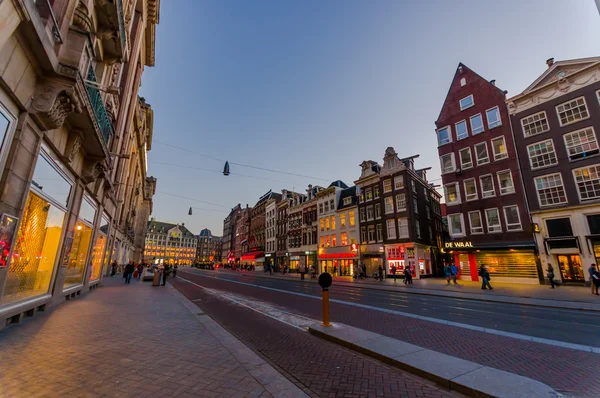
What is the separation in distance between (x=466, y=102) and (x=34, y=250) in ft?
123

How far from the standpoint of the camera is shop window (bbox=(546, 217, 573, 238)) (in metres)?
21.6

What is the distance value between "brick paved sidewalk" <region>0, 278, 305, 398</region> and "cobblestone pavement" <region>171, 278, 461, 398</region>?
436 millimetres

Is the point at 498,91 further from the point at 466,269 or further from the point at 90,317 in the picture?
the point at 90,317

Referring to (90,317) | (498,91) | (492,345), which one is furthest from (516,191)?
(90,317)

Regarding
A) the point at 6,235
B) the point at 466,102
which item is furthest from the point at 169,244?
the point at 6,235

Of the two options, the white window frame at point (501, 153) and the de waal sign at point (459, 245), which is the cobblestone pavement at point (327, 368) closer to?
the de waal sign at point (459, 245)

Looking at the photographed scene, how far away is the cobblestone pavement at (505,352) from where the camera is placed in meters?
4.40

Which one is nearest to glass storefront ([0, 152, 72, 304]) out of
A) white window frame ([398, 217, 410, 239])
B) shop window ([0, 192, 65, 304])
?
shop window ([0, 192, 65, 304])

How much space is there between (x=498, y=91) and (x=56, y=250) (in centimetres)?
3753

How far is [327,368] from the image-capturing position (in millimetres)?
4918

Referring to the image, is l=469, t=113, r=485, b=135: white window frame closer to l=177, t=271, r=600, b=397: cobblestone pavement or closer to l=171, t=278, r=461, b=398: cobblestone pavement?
l=177, t=271, r=600, b=397: cobblestone pavement

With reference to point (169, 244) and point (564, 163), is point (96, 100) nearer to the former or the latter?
point (564, 163)

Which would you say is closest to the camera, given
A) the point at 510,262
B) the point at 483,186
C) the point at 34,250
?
the point at 34,250

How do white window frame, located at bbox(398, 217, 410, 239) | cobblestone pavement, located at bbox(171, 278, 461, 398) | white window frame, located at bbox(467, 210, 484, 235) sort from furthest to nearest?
white window frame, located at bbox(398, 217, 410, 239)
white window frame, located at bbox(467, 210, 484, 235)
cobblestone pavement, located at bbox(171, 278, 461, 398)
